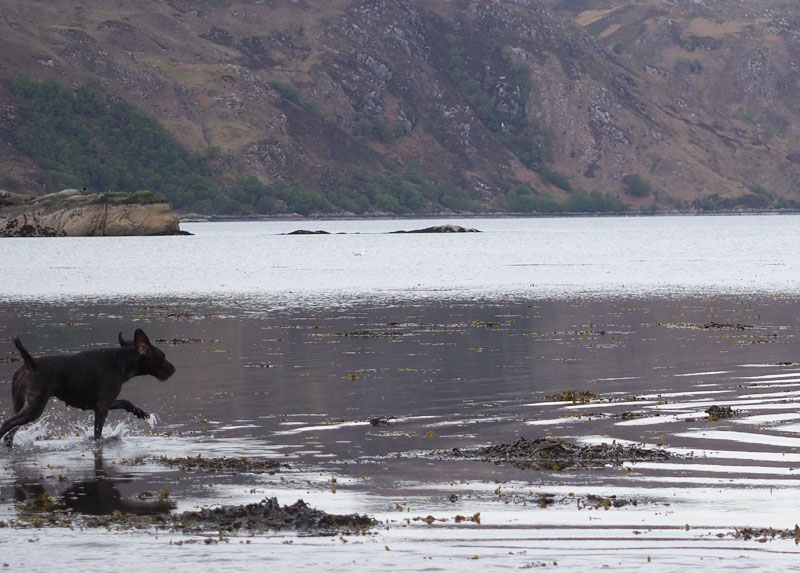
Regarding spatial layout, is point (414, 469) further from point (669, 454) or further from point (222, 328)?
point (222, 328)

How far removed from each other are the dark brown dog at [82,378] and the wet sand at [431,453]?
54cm

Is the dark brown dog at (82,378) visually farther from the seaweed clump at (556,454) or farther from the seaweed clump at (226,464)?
the seaweed clump at (556,454)

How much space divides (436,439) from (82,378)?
5125mm

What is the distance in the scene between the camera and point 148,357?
70.4 ft

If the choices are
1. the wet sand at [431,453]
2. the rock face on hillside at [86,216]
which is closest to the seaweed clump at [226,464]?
the wet sand at [431,453]

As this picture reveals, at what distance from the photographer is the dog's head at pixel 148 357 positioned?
2127 cm

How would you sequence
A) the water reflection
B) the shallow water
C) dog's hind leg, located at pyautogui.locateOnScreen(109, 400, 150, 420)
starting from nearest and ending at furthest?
the shallow water
the water reflection
dog's hind leg, located at pyautogui.locateOnScreen(109, 400, 150, 420)

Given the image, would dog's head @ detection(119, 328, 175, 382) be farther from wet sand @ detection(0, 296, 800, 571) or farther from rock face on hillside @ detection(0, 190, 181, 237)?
rock face on hillside @ detection(0, 190, 181, 237)

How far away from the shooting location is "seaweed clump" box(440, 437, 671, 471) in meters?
18.5

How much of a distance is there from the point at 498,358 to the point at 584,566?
19304 mm

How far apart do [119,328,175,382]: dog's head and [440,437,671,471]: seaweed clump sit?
4847 mm

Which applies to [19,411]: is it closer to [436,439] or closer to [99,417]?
[99,417]

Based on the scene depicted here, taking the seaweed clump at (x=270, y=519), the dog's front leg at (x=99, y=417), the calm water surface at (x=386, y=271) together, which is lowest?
the seaweed clump at (x=270, y=519)

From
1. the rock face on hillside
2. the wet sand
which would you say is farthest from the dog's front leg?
the rock face on hillside
